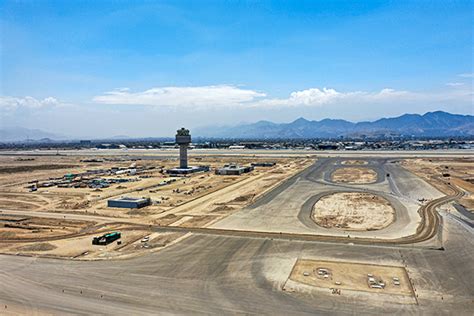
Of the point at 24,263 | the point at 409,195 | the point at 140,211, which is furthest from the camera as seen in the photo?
the point at 409,195

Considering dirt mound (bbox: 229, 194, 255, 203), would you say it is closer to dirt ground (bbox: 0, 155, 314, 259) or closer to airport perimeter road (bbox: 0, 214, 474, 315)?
dirt ground (bbox: 0, 155, 314, 259)

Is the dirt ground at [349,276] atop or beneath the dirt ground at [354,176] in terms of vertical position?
beneath

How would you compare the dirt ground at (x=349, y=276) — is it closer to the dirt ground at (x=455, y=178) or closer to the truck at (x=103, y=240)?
the truck at (x=103, y=240)

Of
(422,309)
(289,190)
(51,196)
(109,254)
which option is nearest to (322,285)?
(422,309)

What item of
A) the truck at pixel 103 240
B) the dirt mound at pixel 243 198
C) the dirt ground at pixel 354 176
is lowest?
the truck at pixel 103 240

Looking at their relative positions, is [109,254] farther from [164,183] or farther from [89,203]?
[164,183]

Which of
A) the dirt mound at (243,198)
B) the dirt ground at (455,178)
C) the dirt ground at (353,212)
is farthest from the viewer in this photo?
the dirt ground at (455,178)

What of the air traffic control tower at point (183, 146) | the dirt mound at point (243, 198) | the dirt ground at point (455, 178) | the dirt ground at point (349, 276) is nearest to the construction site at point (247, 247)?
the dirt ground at point (349, 276)
